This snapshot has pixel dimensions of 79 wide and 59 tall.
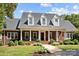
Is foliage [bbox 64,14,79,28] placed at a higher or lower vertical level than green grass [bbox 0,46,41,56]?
higher

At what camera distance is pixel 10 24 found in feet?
75.5

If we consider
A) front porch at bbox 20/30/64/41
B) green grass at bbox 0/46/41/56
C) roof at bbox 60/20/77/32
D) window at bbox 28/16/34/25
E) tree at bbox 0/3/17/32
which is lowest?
green grass at bbox 0/46/41/56

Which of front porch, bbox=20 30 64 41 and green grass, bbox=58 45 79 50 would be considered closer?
green grass, bbox=58 45 79 50

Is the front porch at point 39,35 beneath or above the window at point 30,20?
beneath

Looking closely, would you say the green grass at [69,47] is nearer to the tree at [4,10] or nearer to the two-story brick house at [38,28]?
the two-story brick house at [38,28]

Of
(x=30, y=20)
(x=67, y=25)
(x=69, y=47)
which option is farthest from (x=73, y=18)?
(x=30, y=20)

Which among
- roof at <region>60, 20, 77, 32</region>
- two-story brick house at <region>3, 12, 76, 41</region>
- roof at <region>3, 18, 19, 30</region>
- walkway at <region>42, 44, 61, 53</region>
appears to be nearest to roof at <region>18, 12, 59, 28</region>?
two-story brick house at <region>3, 12, 76, 41</region>

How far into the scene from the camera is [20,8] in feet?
75.1

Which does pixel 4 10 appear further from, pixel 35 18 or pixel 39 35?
pixel 39 35

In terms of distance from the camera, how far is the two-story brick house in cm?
2294

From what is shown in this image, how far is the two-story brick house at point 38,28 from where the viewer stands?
75.3 ft

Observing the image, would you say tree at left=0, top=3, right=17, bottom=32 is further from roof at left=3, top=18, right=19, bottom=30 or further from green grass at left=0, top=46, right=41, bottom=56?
green grass at left=0, top=46, right=41, bottom=56

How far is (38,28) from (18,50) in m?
0.63

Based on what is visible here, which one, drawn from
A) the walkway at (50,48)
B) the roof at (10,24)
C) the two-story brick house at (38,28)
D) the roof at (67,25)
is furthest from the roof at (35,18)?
the walkway at (50,48)
